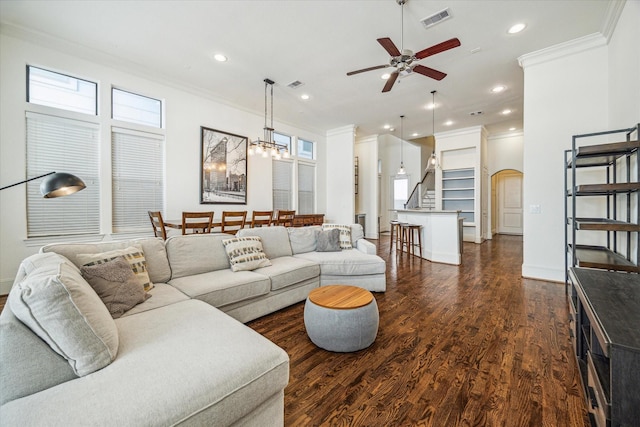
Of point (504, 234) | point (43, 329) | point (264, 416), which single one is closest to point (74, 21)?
point (43, 329)

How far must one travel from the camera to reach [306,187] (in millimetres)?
7527

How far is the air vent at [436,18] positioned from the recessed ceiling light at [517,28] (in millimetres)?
936

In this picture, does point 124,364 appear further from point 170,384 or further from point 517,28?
point 517,28

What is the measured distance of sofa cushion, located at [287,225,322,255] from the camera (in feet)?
12.1

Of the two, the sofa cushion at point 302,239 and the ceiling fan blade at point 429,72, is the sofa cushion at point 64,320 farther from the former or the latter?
the ceiling fan blade at point 429,72

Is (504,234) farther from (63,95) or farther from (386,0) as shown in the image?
(63,95)

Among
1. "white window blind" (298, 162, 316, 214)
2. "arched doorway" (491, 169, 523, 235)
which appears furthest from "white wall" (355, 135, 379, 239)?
"arched doorway" (491, 169, 523, 235)

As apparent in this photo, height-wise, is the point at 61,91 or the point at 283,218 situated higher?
the point at 61,91

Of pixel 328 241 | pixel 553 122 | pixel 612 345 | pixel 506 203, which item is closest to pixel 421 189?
pixel 506 203

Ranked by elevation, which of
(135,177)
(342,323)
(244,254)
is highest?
(135,177)

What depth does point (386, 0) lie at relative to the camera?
285 cm

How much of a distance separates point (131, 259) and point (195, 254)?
611 millimetres

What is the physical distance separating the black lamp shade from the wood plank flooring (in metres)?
1.79

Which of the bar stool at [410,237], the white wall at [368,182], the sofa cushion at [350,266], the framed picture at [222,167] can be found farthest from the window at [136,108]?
the white wall at [368,182]
